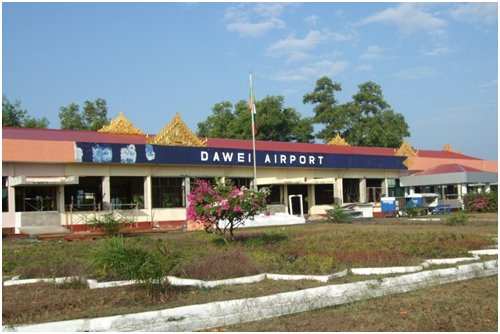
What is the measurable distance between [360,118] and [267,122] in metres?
14.7

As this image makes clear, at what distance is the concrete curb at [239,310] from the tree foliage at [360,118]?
49810 millimetres

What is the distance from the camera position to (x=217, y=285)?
31.5 feet

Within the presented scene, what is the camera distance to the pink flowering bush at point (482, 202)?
36062 millimetres

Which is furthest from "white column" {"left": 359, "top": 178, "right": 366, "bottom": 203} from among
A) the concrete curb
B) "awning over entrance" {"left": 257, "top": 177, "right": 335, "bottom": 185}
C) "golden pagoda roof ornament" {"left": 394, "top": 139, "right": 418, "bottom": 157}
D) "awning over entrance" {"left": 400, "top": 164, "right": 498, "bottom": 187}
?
the concrete curb

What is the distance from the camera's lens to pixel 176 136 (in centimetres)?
3177

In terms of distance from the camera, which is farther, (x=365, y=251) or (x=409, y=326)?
(x=365, y=251)

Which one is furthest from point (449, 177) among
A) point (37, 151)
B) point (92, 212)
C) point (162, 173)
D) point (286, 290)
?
point (286, 290)

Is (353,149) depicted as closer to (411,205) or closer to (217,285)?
(411,205)

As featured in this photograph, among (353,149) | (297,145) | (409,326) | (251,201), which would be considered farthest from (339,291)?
(353,149)

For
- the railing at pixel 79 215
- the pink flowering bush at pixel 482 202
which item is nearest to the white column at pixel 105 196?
the railing at pixel 79 215

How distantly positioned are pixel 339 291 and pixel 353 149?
36.5 meters

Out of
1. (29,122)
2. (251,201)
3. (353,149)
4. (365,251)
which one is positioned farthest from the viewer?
(29,122)

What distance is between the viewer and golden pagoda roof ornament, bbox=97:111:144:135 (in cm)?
3289

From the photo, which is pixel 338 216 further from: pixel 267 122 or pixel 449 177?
pixel 267 122
